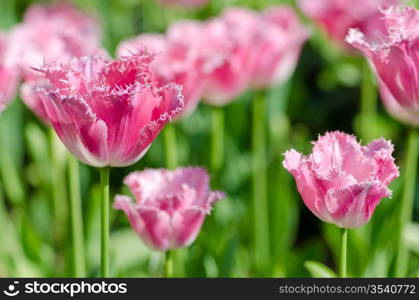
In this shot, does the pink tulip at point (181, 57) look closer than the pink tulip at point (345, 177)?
No

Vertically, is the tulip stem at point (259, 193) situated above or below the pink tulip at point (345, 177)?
above

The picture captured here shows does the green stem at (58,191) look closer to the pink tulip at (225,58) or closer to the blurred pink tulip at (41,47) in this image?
the blurred pink tulip at (41,47)

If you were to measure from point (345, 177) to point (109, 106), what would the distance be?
0.90ft

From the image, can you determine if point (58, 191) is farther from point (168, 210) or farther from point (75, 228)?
point (168, 210)

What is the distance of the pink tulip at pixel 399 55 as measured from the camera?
3.18 ft

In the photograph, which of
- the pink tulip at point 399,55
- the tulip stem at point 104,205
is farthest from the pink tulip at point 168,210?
the pink tulip at point 399,55

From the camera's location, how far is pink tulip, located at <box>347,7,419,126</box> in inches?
38.1

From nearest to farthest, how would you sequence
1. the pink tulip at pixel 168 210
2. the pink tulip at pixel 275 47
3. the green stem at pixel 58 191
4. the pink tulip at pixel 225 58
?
the pink tulip at pixel 168 210 < the pink tulip at pixel 225 58 < the pink tulip at pixel 275 47 < the green stem at pixel 58 191

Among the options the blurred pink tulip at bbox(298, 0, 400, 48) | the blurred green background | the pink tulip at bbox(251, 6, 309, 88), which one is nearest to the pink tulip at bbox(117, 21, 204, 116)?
the pink tulip at bbox(251, 6, 309, 88)

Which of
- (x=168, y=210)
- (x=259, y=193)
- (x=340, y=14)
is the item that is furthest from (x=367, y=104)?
(x=168, y=210)

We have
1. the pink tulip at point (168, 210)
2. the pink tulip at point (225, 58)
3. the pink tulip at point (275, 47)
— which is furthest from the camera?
the pink tulip at point (275, 47)

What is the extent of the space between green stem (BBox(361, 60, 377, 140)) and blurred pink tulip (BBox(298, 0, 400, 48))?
11 cm

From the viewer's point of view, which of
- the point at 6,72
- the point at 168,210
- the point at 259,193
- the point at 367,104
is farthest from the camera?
the point at 367,104

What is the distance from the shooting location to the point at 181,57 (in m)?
1.52
